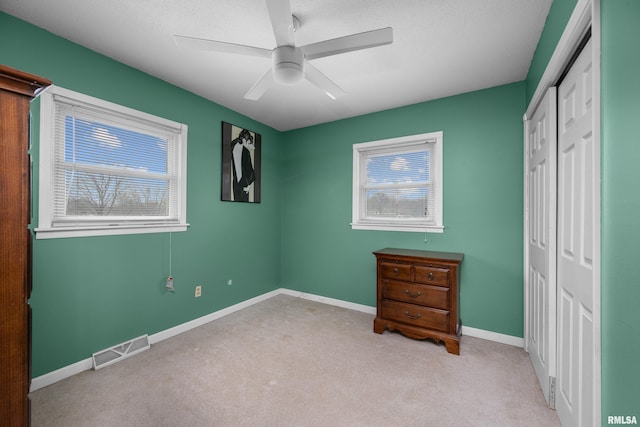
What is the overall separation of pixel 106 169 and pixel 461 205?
3407 mm

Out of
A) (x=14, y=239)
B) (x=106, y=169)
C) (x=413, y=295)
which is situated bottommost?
(x=413, y=295)

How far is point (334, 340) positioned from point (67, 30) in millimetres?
3312

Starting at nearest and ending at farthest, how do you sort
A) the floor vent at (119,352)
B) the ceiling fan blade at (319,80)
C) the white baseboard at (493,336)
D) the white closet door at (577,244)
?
1. the white closet door at (577,244)
2. the ceiling fan blade at (319,80)
3. the floor vent at (119,352)
4. the white baseboard at (493,336)

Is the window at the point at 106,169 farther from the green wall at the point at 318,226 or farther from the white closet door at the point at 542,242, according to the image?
the white closet door at the point at 542,242

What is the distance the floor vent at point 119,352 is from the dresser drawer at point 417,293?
234cm

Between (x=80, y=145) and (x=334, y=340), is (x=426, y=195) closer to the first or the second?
(x=334, y=340)

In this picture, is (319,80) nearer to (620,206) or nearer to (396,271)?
(620,206)

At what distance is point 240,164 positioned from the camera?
343cm

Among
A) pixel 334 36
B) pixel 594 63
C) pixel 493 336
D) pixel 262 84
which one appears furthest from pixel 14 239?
pixel 493 336

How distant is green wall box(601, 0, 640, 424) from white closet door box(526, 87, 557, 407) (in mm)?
864

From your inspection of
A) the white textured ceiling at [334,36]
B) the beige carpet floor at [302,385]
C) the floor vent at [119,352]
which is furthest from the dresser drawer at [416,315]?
the floor vent at [119,352]

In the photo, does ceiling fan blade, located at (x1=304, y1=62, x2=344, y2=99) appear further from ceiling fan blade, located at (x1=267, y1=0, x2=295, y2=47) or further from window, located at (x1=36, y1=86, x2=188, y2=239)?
window, located at (x1=36, y1=86, x2=188, y2=239)

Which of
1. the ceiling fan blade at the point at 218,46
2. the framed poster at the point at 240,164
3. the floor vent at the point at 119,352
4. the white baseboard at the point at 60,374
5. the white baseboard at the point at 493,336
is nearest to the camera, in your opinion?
the ceiling fan blade at the point at 218,46

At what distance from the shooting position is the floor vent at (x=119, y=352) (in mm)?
2137
